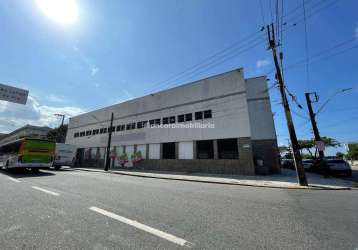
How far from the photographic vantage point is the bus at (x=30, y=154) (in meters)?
14.0

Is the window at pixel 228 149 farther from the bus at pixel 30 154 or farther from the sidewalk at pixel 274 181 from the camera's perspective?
the bus at pixel 30 154

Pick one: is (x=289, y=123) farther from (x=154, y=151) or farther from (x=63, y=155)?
(x=63, y=155)

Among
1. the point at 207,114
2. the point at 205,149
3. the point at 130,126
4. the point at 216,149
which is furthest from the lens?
the point at 130,126

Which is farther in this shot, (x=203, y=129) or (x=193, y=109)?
(x=193, y=109)

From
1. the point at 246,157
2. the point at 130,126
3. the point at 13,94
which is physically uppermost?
the point at 13,94

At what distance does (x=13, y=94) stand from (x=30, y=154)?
5381 mm

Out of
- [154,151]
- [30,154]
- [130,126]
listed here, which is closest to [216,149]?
[154,151]

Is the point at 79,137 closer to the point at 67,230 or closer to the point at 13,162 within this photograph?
the point at 13,162

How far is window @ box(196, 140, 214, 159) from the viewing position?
17906 mm

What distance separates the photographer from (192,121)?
1969cm

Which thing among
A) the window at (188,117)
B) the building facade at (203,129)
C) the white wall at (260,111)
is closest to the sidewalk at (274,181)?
the building facade at (203,129)

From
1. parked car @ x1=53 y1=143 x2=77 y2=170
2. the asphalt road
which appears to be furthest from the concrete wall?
the asphalt road

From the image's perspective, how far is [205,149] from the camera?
60.0 feet

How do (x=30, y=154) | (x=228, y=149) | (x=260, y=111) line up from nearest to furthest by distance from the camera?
(x=30, y=154) < (x=228, y=149) < (x=260, y=111)
